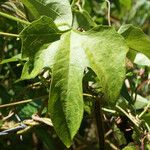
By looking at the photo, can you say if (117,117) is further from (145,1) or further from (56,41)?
(145,1)

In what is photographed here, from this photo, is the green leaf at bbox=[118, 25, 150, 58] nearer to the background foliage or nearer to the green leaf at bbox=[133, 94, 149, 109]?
the background foliage

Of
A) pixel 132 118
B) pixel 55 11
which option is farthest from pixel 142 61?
pixel 55 11

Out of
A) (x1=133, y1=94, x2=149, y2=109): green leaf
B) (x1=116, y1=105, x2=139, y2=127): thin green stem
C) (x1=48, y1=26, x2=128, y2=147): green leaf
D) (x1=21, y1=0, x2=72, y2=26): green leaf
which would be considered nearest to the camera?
(x1=48, y1=26, x2=128, y2=147): green leaf

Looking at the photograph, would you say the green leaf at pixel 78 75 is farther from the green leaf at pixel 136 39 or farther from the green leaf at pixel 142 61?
the green leaf at pixel 142 61

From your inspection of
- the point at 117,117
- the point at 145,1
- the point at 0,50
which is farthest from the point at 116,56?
the point at 145,1

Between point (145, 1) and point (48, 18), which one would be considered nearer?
point (48, 18)

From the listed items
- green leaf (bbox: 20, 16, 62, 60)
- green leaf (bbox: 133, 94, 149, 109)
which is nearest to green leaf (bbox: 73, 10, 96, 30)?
green leaf (bbox: 20, 16, 62, 60)
